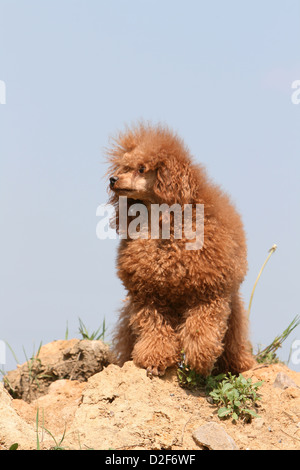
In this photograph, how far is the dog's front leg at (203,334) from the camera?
16.8 ft

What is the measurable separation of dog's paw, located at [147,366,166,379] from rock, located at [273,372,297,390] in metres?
1.10

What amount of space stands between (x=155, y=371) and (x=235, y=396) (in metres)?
0.68

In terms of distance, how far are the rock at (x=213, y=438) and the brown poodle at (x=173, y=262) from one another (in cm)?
59

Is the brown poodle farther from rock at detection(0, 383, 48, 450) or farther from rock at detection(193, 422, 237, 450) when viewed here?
rock at detection(0, 383, 48, 450)

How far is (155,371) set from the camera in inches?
204

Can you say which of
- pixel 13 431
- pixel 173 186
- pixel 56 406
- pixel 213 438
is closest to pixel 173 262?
pixel 173 186

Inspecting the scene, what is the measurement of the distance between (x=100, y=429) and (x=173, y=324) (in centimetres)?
109

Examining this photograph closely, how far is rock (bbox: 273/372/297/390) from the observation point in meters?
5.59

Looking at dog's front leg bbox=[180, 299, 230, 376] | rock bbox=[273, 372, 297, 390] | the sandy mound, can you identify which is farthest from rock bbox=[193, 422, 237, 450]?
rock bbox=[273, 372, 297, 390]

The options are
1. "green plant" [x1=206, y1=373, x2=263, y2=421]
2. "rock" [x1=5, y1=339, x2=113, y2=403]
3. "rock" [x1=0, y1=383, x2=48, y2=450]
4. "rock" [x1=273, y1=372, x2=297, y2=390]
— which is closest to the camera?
"rock" [x1=0, y1=383, x2=48, y2=450]
